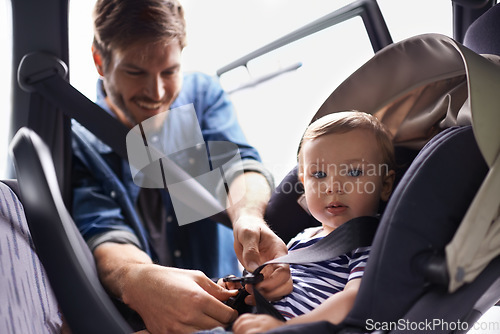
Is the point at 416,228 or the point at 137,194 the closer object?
the point at 416,228

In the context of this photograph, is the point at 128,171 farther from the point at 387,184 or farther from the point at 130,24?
the point at 387,184

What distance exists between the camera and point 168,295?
88 centimetres

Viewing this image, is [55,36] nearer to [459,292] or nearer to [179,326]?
[179,326]

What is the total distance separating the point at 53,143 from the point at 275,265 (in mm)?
697

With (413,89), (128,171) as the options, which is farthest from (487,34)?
(128,171)

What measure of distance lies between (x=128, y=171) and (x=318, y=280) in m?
0.60

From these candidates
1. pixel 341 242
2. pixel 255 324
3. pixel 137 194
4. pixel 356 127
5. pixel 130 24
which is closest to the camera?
pixel 255 324

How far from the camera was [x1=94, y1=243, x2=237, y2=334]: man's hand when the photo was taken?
833mm

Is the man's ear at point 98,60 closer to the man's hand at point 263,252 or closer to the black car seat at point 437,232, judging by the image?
the man's hand at point 263,252

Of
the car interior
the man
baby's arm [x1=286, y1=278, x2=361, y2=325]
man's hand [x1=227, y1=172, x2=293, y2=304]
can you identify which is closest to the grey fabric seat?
the car interior

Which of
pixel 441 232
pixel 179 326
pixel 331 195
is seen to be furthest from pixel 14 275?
pixel 441 232

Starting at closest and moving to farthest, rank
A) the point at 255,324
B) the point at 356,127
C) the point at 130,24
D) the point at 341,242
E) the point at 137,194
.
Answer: the point at 255,324 < the point at 341,242 < the point at 356,127 < the point at 130,24 < the point at 137,194

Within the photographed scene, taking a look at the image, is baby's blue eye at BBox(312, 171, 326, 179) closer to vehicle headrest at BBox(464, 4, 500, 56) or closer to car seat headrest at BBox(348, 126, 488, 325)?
car seat headrest at BBox(348, 126, 488, 325)

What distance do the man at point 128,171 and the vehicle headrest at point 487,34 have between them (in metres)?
0.58
